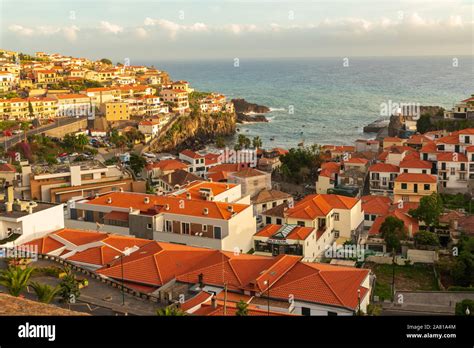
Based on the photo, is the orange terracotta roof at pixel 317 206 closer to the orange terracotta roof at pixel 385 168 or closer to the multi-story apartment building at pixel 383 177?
the multi-story apartment building at pixel 383 177

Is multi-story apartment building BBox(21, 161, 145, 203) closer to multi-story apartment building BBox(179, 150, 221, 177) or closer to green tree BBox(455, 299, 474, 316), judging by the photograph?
multi-story apartment building BBox(179, 150, 221, 177)

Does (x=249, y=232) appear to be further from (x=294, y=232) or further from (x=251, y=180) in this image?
(x=251, y=180)

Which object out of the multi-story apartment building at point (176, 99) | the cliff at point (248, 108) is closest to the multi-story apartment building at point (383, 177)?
the multi-story apartment building at point (176, 99)

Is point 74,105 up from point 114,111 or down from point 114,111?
up

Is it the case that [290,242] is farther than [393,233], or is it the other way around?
[393,233]

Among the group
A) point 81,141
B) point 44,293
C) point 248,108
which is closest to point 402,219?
point 44,293

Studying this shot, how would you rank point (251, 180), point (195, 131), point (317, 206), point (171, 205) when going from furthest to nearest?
point (195, 131), point (251, 180), point (317, 206), point (171, 205)

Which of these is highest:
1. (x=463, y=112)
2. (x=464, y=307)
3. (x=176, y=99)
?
(x=176, y=99)
